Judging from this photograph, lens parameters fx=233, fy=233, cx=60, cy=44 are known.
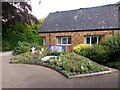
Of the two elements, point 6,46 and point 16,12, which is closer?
point 16,12

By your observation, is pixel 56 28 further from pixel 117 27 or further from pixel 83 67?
pixel 83 67

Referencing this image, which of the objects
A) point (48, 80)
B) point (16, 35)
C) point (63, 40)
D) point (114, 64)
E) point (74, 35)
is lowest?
point (48, 80)

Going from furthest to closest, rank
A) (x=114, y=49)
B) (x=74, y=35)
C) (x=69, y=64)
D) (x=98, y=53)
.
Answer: (x=74, y=35) < (x=98, y=53) < (x=114, y=49) < (x=69, y=64)

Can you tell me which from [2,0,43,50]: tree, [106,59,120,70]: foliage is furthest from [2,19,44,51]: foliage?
[106,59,120,70]: foliage

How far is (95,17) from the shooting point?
2669cm

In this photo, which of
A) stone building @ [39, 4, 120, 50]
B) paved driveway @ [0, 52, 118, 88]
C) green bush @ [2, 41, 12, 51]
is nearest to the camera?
paved driveway @ [0, 52, 118, 88]

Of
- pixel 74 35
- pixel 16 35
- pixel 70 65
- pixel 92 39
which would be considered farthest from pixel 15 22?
pixel 70 65

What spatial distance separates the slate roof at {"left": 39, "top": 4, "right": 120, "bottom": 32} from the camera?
81.7ft

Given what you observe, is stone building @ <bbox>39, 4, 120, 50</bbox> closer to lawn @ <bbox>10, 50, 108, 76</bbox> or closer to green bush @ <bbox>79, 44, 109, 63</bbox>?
green bush @ <bbox>79, 44, 109, 63</bbox>

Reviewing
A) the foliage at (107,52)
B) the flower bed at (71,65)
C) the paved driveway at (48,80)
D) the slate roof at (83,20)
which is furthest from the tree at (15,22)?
the paved driveway at (48,80)

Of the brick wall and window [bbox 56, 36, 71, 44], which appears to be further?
window [bbox 56, 36, 71, 44]

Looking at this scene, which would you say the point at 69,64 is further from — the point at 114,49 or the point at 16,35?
the point at 16,35

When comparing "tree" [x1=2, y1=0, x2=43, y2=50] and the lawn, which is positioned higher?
"tree" [x1=2, y1=0, x2=43, y2=50]

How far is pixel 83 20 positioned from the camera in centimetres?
2717
